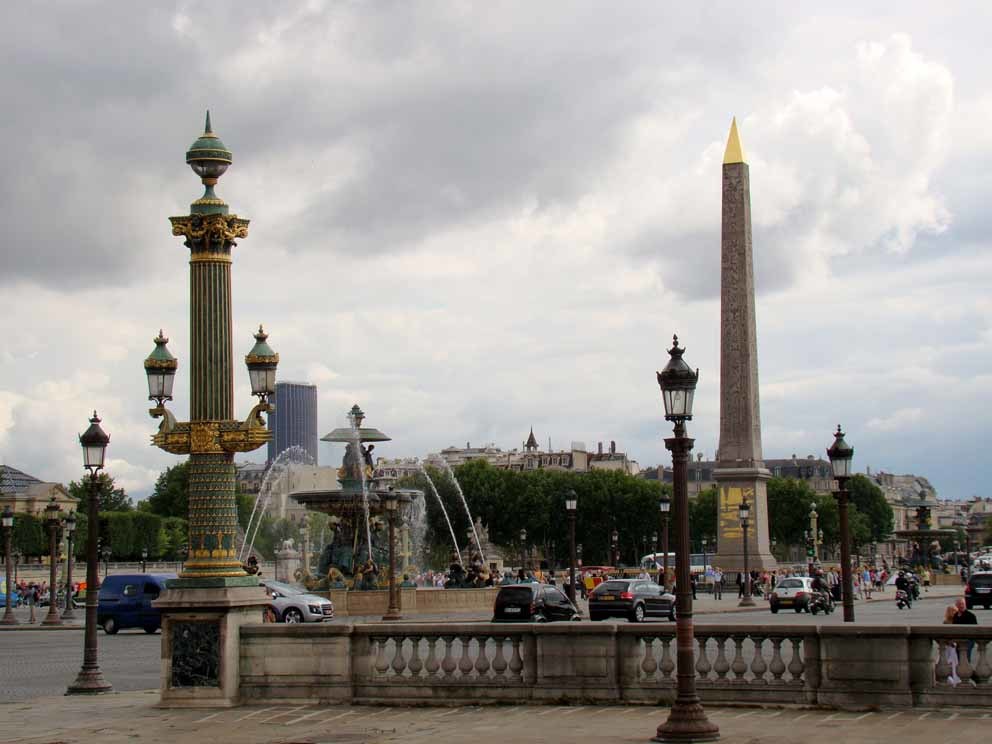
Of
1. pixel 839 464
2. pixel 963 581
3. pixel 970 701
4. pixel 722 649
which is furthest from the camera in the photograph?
pixel 963 581

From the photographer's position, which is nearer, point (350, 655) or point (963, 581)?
point (350, 655)

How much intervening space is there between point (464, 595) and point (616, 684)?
2869cm

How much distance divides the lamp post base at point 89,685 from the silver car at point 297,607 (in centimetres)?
1525

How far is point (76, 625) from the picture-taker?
1834 inches

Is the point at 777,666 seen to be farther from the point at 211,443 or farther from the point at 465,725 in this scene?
the point at 211,443

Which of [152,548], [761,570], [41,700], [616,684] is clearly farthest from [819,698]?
[152,548]

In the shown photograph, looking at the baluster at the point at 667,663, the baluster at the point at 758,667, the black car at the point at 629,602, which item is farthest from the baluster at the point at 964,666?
the black car at the point at 629,602

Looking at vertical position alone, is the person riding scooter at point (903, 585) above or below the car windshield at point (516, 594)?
below

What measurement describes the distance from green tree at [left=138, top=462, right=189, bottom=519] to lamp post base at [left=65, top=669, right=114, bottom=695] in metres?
125

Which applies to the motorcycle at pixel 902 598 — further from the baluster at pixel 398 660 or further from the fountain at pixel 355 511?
the baluster at pixel 398 660

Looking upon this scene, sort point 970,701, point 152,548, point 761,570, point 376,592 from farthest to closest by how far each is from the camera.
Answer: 1. point 152,548
2. point 761,570
3. point 376,592
4. point 970,701

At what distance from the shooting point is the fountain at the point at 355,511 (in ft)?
153

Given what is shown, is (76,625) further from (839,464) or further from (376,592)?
(839,464)

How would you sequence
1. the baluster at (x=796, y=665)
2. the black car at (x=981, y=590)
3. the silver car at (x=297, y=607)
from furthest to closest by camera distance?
the black car at (x=981, y=590), the silver car at (x=297, y=607), the baluster at (x=796, y=665)
